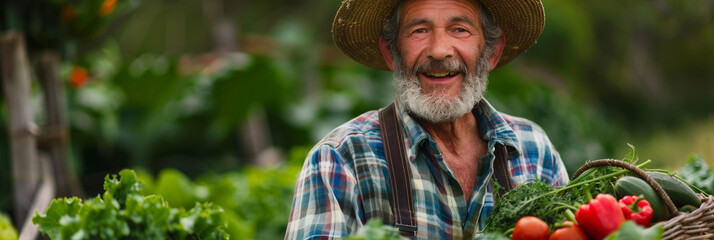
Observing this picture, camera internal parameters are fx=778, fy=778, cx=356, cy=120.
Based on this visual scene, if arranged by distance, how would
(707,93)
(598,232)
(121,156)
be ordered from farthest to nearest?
(707,93) → (121,156) → (598,232)

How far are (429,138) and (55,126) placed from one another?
159 inches

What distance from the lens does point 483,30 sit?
9.27ft

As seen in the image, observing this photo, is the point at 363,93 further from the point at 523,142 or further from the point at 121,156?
the point at 523,142

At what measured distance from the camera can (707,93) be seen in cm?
2025

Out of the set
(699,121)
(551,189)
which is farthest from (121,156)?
(699,121)

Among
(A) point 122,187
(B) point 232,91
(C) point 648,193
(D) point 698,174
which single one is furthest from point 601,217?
(B) point 232,91

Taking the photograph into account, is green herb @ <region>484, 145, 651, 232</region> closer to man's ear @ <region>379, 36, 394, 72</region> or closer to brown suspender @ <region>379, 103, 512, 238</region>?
brown suspender @ <region>379, 103, 512, 238</region>

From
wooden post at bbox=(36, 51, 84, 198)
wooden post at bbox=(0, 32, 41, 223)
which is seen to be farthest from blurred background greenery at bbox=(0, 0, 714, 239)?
wooden post at bbox=(0, 32, 41, 223)

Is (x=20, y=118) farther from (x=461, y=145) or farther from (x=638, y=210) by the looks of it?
(x=638, y=210)

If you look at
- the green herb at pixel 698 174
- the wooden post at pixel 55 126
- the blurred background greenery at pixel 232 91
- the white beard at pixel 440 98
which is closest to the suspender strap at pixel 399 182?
the white beard at pixel 440 98

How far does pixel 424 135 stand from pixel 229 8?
9.31 metres

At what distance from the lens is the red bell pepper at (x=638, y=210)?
6.73ft

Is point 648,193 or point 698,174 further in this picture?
point 698,174

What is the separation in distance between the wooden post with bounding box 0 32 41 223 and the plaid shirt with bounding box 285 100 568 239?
328 centimetres
